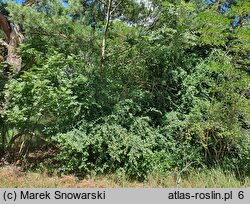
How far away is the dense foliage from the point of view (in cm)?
491

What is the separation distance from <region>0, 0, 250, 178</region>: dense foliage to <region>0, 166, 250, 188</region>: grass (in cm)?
21

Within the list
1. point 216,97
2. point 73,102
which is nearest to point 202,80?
point 216,97

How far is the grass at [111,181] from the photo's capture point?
4.44 metres

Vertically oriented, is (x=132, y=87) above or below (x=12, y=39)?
below

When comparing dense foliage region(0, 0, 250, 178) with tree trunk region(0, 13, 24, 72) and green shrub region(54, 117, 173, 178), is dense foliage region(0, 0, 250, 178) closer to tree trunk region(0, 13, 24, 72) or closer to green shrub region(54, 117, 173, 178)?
green shrub region(54, 117, 173, 178)

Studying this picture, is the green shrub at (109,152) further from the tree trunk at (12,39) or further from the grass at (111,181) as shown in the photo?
the tree trunk at (12,39)

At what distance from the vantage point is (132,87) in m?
5.81

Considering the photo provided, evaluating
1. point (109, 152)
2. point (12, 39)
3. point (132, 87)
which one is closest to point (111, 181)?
point (109, 152)

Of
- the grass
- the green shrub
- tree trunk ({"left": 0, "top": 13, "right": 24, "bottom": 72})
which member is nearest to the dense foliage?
the green shrub

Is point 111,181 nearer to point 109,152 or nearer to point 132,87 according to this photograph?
point 109,152

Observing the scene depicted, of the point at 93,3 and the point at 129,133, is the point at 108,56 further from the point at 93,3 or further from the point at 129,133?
the point at 129,133

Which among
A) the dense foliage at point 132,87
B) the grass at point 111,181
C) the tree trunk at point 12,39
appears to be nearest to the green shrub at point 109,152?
the dense foliage at point 132,87

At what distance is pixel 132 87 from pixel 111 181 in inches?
79.7

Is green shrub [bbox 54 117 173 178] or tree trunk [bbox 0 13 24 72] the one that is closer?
green shrub [bbox 54 117 173 178]
